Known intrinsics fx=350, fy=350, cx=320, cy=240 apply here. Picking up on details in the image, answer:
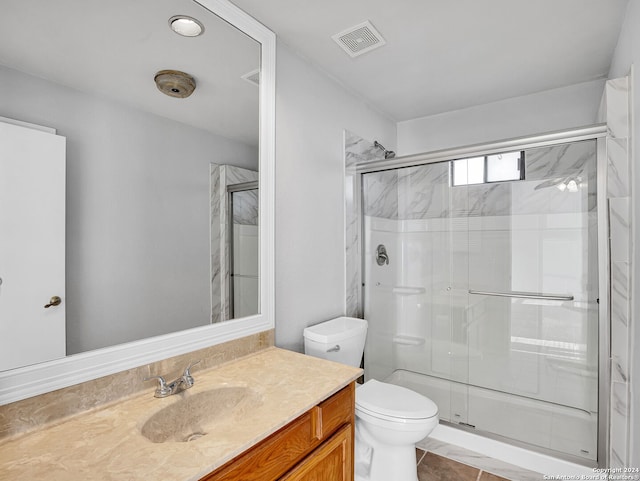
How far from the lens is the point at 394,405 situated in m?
1.74

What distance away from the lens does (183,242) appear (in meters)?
1.43

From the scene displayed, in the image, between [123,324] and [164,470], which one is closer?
[164,470]

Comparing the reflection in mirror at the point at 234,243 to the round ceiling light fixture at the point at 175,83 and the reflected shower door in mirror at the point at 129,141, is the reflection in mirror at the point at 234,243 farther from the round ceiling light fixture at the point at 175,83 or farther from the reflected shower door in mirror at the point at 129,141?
the round ceiling light fixture at the point at 175,83

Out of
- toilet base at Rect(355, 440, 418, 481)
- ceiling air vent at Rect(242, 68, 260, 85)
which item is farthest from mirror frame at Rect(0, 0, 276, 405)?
toilet base at Rect(355, 440, 418, 481)

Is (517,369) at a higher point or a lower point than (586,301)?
lower

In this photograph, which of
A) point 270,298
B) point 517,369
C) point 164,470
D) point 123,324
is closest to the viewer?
point 164,470

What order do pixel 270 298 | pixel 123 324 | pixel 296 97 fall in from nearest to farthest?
pixel 123 324 → pixel 270 298 → pixel 296 97

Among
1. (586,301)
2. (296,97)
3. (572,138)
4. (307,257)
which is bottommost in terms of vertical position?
(586,301)

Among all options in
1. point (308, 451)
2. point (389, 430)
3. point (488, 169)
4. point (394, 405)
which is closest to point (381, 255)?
point (488, 169)

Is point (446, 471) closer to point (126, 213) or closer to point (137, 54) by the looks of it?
point (126, 213)

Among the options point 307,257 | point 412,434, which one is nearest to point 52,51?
point 307,257

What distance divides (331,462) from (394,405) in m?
0.55

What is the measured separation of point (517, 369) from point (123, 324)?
235 centimetres

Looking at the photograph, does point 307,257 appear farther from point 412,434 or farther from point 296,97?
point 412,434
